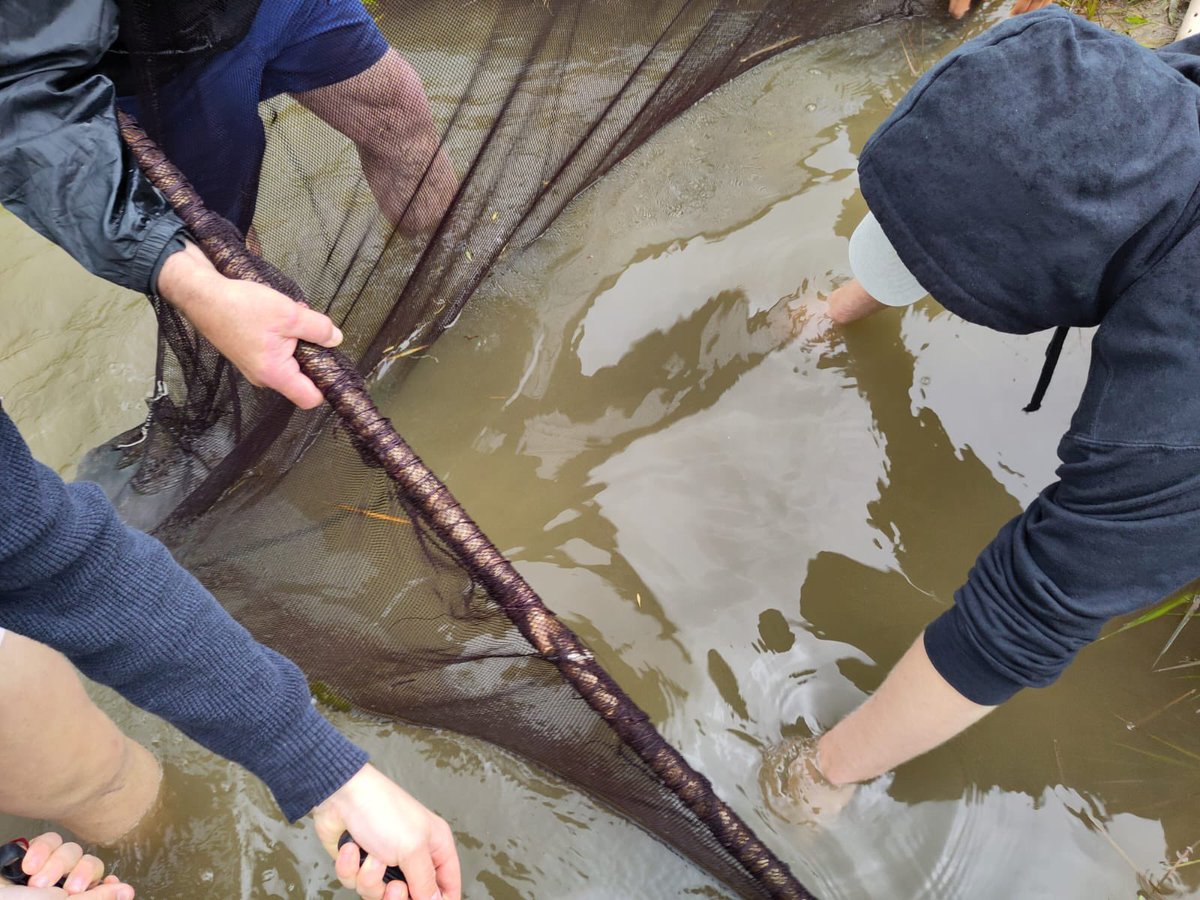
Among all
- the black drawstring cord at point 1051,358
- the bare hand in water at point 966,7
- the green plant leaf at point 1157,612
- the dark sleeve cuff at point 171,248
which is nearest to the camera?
the dark sleeve cuff at point 171,248

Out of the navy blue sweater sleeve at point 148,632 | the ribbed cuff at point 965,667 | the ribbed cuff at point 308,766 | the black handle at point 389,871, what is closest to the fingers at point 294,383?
the navy blue sweater sleeve at point 148,632

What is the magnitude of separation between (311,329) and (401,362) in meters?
0.79

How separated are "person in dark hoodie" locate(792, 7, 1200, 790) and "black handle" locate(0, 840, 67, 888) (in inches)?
51.1

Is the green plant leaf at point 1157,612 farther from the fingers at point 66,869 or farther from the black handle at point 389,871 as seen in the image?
the fingers at point 66,869

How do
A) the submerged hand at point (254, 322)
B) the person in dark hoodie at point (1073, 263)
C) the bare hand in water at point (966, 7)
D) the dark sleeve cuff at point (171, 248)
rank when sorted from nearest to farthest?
the person in dark hoodie at point (1073, 263)
the submerged hand at point (254, 322)
the dark sleeve cuff at point (171, 248)
the bare hand in water at point (966, 7)

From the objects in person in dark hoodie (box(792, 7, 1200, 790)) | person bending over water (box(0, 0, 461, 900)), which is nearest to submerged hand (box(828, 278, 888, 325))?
person in dark hoodie (box(792, 7, 1200, 790))

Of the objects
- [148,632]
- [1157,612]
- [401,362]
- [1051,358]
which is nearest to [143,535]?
[148,632]

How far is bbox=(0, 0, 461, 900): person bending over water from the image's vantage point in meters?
0.93

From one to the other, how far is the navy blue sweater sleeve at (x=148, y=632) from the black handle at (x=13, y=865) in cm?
32

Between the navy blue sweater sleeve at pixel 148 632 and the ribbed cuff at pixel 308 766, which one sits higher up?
the navy blue sweater sleeve at pixel 148 632

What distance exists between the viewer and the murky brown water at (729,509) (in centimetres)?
146

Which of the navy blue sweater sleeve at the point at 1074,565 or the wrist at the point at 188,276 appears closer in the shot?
the navy blue sweater sleeve at the point at 1074,565

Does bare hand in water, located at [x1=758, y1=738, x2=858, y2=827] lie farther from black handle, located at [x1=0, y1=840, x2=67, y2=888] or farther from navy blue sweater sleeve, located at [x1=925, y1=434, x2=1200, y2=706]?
black handle, located at [x1=0, y1=840, x2=67, y2=888]

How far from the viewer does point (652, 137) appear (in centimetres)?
232
